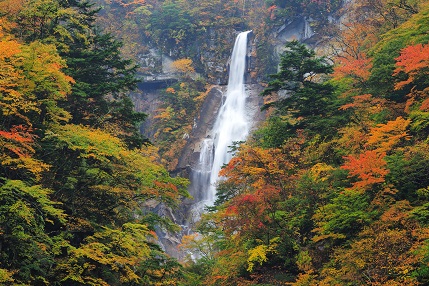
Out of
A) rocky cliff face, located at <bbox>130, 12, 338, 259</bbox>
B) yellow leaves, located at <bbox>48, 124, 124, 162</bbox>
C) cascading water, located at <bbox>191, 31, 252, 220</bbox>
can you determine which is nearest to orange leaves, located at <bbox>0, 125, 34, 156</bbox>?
yellow leaves, located at <bbox>48, 124, 124, 162</bbox>

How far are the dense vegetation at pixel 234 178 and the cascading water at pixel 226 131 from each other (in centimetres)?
1646

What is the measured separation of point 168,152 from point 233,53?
14849mm

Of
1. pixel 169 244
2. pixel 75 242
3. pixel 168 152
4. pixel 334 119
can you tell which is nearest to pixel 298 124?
pixel 334 119

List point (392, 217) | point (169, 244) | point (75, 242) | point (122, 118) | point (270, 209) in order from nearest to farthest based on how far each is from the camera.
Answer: point (392, 217), point (75, 242), point (270, 209), point (122, 118), point (169, 244)

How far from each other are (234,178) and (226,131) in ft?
84.5

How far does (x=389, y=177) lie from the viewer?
12.2 metres

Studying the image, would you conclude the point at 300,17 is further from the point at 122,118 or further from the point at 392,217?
the point at 392,217

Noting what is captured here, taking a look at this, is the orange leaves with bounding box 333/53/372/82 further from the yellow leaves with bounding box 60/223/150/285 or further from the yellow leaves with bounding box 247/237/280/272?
the yellow leaves with bounding box 60/223/150/285

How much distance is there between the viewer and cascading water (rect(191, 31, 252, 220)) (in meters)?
38.4

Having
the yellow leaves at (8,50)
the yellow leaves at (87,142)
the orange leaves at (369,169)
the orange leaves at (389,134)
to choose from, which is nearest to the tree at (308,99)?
the orange leaves at (389,134)

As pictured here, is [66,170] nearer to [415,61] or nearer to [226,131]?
[415,61]

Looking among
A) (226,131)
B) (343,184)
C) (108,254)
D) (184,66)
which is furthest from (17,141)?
(184,66)

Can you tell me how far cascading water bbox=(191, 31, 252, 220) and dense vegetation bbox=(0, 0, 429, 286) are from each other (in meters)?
16.5

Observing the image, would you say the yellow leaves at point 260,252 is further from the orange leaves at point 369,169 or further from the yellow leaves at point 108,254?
the orange leaves at point 369,169
